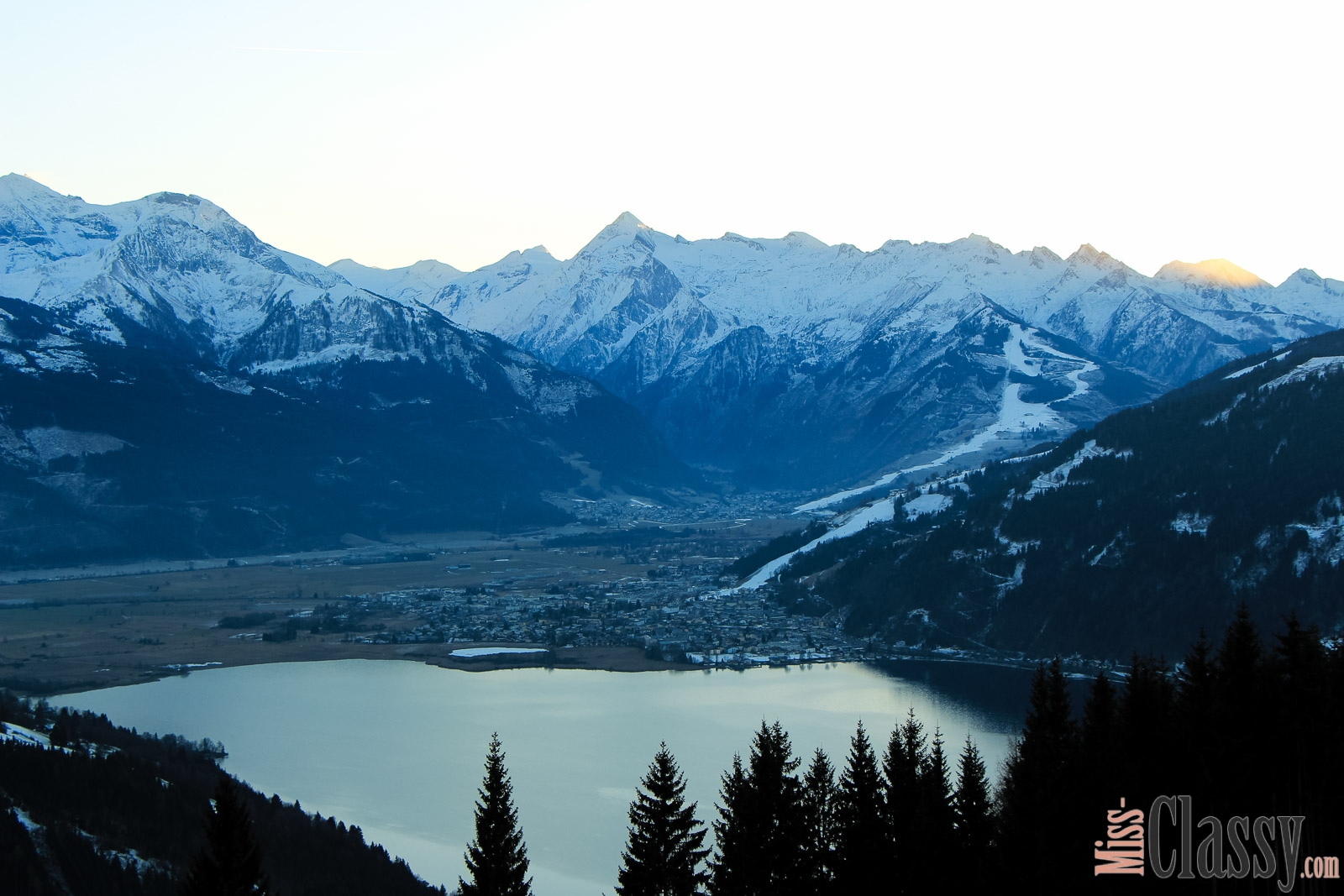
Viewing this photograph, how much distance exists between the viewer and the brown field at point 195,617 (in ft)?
376

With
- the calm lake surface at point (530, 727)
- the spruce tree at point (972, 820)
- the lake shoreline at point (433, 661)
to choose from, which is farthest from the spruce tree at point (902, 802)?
the lake shoreline at point (433, 661)

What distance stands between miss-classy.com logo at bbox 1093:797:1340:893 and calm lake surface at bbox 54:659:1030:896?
26345mm

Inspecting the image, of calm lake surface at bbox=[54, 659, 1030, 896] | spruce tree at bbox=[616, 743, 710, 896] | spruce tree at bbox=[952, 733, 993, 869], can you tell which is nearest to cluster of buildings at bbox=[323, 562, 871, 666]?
calm lake surface at bbox=[54, 659, 1030, 896]

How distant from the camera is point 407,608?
14950 centimetres

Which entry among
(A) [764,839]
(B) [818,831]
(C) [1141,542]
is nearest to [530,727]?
(B) [818,831]

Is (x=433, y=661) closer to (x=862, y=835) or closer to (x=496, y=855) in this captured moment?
(x=496, y=855)

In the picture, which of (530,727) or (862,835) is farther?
(530,727)

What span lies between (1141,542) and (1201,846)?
84223 mm

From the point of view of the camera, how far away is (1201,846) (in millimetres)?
36531

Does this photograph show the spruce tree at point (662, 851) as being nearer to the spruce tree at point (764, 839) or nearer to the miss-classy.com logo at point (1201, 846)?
the spruce tree at point (764, 839)

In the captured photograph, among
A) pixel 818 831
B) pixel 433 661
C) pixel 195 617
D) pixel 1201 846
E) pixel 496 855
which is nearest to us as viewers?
pixel 1201 846

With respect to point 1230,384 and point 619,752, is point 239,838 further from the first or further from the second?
point 1230,384

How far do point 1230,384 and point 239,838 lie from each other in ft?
433

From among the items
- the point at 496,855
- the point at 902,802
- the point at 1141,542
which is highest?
the point at 1141,542
